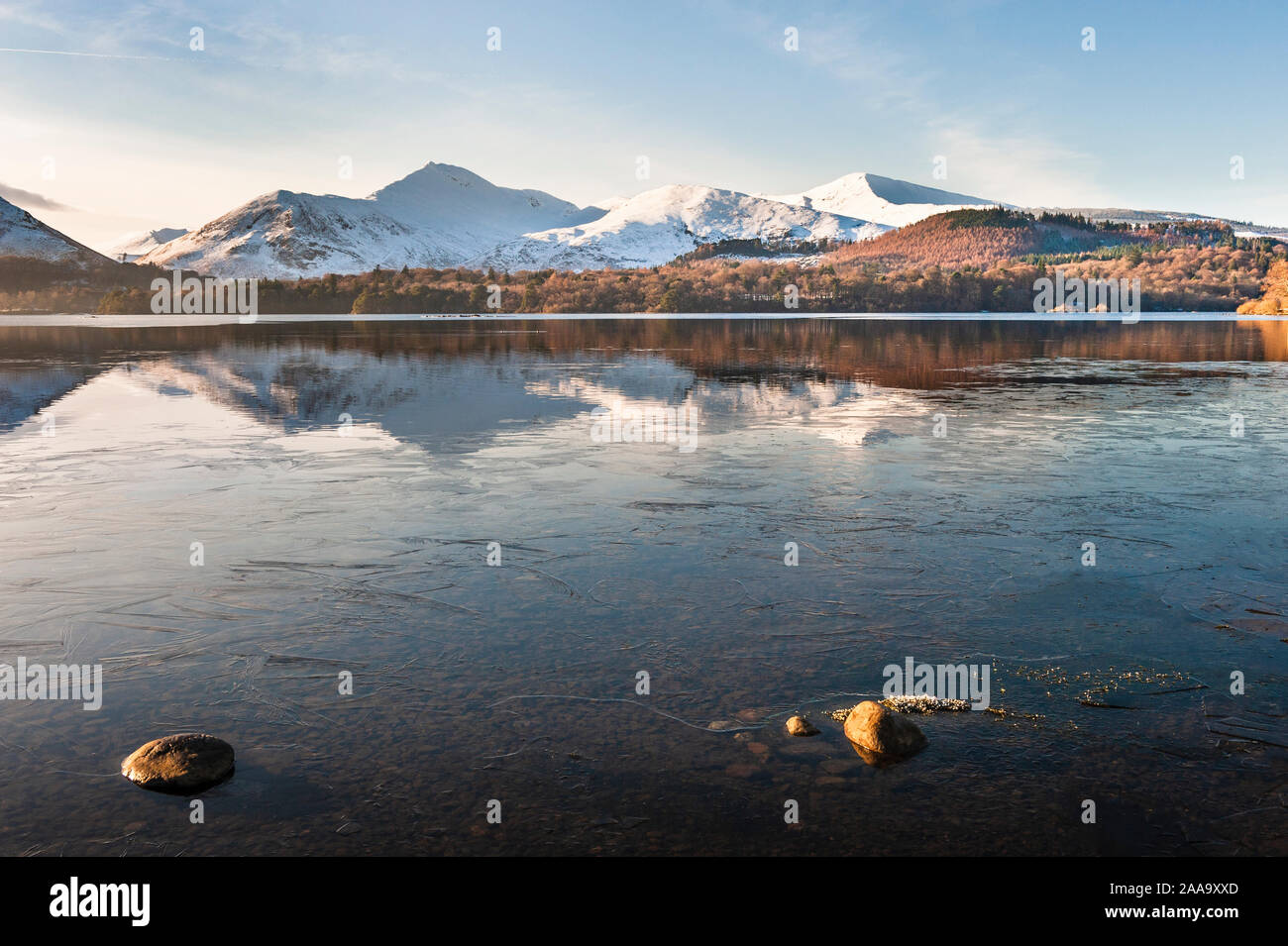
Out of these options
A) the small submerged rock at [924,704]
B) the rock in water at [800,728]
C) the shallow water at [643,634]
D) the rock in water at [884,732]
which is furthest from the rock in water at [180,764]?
the small submerged rock at [924,704]

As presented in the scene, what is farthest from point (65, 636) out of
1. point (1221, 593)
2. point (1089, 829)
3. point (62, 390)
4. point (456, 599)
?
point (62, 390)

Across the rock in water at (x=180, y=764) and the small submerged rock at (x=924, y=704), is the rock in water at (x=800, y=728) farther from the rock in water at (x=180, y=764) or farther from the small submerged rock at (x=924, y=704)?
the rock in water at (x=180, y=764)

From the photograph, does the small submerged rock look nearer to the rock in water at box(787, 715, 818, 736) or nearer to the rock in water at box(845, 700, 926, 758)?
the rock in water at box(845, 700, 926, 758)

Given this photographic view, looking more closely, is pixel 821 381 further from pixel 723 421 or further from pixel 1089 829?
pixel 1089 829

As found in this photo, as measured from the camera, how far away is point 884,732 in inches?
289

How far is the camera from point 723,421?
86.6ft

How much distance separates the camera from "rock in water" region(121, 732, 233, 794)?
680 centimetres

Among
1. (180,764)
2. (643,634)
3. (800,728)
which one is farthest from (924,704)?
(180,764)

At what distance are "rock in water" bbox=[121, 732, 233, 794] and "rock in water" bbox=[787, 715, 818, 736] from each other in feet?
15.0

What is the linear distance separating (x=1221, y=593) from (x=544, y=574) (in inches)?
333

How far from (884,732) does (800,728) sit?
27.6 inches
